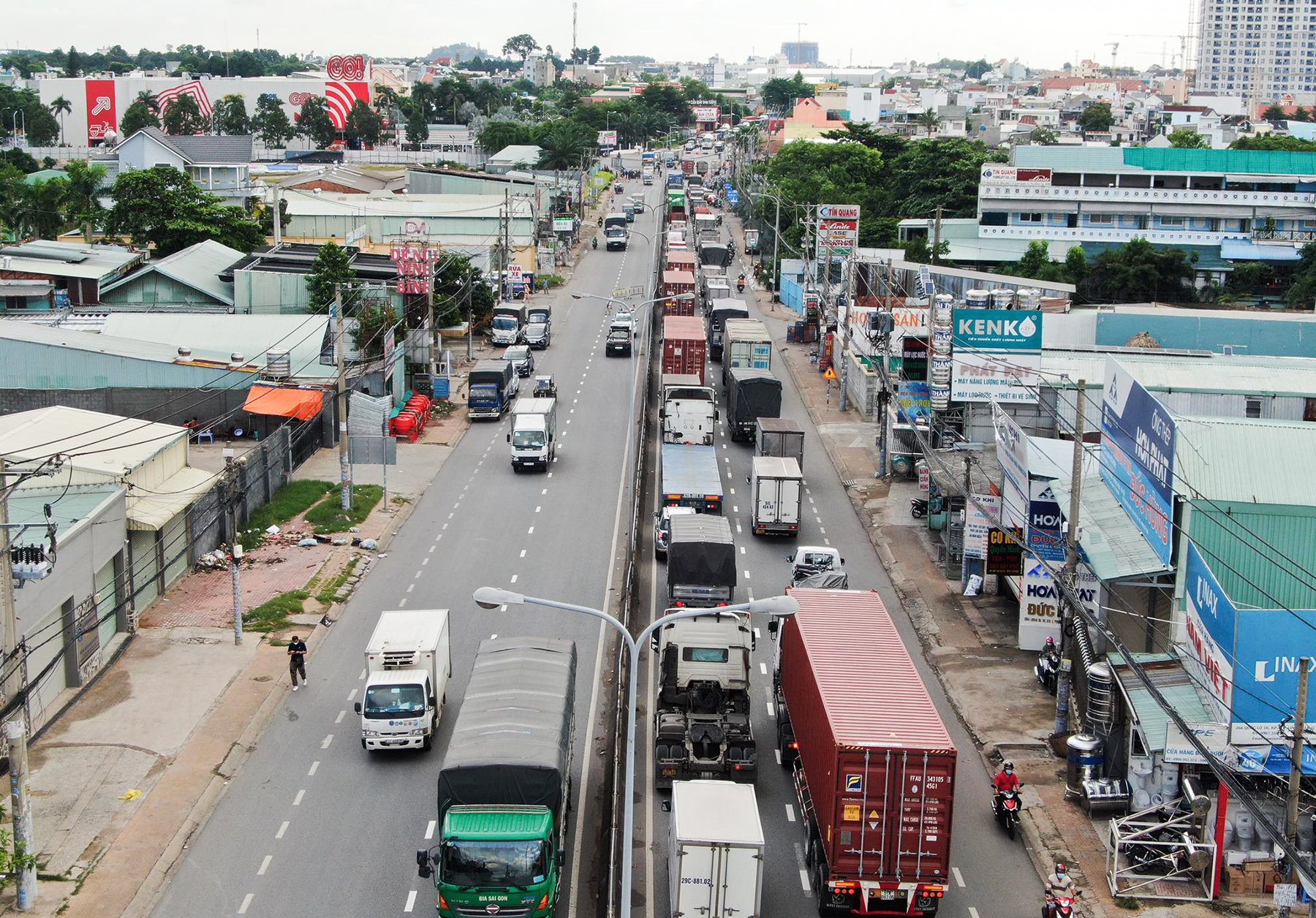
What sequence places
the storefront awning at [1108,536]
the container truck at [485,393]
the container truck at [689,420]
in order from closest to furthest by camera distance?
the storefront awning at [1108,536] < the container truck at [689,420] < the container truck at [485,393]

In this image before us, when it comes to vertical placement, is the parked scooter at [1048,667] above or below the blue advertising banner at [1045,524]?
below

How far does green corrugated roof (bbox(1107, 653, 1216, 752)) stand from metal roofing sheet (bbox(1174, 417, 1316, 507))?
3843mm

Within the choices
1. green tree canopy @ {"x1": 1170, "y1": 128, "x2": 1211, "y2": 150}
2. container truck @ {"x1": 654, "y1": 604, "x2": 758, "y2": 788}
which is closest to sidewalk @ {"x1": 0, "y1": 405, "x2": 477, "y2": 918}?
container truck @ {"x1": 654, "y1": 604, "x2": 758, "y2": 788}

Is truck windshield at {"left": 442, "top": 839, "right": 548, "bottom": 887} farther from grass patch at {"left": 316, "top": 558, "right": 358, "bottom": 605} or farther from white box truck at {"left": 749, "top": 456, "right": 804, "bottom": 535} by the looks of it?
white box truck at {"left": 749, "top": 456, "right": 804, "bottom": 535}

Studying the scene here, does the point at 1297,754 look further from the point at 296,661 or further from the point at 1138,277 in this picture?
the point at 1138,277

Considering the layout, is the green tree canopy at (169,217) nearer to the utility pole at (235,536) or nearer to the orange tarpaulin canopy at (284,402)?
the orange tarpaulin canopy at (284,402)

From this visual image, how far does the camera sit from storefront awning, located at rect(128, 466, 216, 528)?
37250 millimetres

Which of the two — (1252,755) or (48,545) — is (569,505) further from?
(1252,755)

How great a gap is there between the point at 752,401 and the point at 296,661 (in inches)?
1103

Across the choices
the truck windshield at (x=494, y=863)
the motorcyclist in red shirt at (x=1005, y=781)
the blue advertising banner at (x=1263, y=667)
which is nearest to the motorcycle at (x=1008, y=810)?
the motorcyclist in red shirt at (x=1005, y=781)

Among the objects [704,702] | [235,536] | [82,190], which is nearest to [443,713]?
[704,702]

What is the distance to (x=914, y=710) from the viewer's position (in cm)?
2412

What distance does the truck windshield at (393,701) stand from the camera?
28.5 m

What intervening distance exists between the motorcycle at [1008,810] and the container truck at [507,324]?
2168 inches
